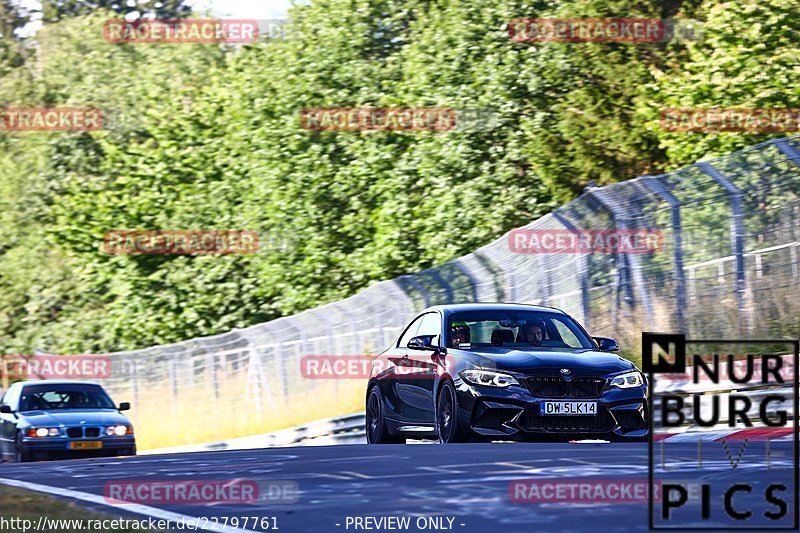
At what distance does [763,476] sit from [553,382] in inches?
171

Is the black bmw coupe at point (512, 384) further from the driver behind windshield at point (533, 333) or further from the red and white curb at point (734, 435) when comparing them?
the red and white curb at point (734, 435)

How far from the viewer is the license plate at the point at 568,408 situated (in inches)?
533

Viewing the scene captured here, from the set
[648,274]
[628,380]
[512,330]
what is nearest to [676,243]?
[648,274]

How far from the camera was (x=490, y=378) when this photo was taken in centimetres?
1365

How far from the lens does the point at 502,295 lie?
915 inches

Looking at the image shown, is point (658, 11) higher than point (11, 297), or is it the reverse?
point (658, 11)

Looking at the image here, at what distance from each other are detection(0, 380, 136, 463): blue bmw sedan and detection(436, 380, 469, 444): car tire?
6.90 m

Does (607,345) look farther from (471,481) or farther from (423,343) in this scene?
(471,481)

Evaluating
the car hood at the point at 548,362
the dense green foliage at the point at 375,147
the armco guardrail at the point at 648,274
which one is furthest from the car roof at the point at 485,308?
the dense green foliage at the point at 375,147

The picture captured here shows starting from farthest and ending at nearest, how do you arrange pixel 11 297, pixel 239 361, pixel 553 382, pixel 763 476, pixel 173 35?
1. pixel 173 35
2. pixel 11 297
3. pixel 239 361
4. pixel 553 382
5. pixel 763 476

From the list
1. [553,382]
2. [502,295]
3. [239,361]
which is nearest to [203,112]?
[239,361]

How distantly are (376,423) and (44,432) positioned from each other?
5.66 m

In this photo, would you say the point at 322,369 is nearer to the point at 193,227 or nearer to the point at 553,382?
the point at 553,382

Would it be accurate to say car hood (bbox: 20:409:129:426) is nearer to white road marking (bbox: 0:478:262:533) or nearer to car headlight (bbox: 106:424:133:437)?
car headlight (bbox: 106:424:133:437)
